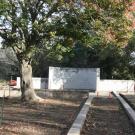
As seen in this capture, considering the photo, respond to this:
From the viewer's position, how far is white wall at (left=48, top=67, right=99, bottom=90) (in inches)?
2282

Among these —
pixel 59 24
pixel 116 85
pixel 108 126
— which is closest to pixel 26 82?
pixel 59 24

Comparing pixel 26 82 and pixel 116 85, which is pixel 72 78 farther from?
pixel 26 82

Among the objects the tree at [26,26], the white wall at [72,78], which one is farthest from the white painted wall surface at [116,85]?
the tree at [26,26]

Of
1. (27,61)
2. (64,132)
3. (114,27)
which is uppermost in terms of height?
(114,27)

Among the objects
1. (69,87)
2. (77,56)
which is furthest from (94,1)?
(77,56)

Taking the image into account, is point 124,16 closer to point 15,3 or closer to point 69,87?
point 15,3

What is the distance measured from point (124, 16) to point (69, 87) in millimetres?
34970

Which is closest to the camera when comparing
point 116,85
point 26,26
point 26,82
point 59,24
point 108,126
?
point 108,126

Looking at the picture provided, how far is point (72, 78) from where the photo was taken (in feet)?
192

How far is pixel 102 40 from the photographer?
25141mm

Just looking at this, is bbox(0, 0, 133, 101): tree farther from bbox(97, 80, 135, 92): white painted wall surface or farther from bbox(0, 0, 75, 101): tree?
bbox(97, 80, 135, 92): white painted wall surface

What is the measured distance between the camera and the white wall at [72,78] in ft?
190

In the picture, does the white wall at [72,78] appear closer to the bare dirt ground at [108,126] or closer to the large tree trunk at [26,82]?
the large tree trunk at [26,82]

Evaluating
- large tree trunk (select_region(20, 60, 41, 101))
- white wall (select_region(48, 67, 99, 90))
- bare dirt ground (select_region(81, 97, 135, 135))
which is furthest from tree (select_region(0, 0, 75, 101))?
white wall (select_region(48, 67, 99, 90))
